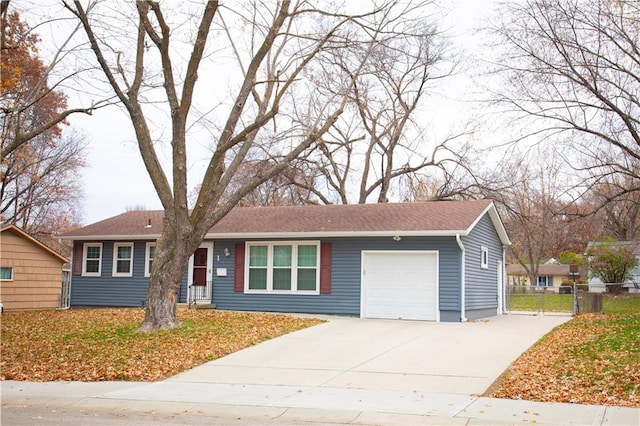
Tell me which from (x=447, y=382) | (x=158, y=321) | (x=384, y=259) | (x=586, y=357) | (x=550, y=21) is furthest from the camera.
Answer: (x=384, y=259)

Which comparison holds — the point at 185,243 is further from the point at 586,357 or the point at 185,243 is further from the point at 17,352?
the point at 586,357

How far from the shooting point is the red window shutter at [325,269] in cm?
2064

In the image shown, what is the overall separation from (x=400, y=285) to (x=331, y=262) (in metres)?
2.34

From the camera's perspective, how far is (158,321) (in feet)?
49.3

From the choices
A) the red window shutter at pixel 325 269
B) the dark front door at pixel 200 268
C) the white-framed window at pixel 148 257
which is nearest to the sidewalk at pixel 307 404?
the red window shutter at pixel 325 269

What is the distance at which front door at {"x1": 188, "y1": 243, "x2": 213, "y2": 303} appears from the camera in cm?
2211

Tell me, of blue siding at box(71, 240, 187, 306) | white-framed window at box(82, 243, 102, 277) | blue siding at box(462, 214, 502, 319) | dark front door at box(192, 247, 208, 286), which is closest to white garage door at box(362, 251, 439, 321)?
blue siding at box(462, 214, 502, 319)

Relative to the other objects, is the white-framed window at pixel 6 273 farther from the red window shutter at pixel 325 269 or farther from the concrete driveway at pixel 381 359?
the concrete driveway at pixel 381 359

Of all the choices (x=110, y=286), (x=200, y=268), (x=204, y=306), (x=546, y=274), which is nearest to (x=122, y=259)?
(x=110, y=286)

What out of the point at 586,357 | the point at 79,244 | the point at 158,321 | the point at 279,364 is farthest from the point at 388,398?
the point at 79,244

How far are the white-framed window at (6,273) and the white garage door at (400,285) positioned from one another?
41.5 feet

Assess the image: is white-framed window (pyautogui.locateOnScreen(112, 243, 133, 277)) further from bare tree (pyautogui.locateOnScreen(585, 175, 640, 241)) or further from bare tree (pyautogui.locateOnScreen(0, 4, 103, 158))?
bare tree (pyautogui.locateOnScreen(585, 175, 640, 241))

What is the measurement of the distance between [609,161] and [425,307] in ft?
26.0

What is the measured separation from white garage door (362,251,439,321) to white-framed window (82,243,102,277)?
10522mm
